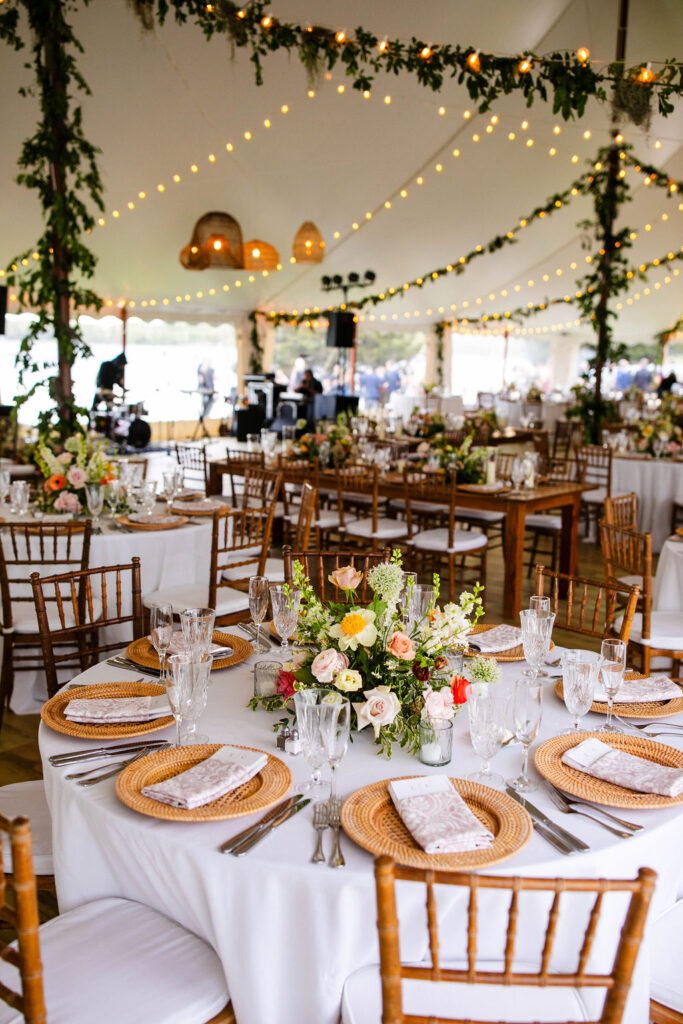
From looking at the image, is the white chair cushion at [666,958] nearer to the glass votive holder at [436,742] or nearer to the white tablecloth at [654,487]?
the glass votive holder at [436,742]

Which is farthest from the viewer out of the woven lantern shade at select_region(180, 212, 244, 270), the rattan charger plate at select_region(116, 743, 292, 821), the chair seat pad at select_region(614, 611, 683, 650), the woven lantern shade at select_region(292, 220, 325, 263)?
the woven lantern shade at select_region(292, 220, 325, 263)

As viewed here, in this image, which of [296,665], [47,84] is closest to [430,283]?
[47,84]

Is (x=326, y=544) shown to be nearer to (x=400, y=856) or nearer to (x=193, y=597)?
(x=193, y=597)

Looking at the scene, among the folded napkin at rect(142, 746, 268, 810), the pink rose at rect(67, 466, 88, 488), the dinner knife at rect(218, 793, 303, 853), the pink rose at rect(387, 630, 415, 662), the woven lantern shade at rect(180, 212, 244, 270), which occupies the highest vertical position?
the woven lantern shade at rect(180, 212, 244, 270)

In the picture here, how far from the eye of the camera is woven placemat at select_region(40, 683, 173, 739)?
2.02 meters

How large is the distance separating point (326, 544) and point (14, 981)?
5312 millimetres

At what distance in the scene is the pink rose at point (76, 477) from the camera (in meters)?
4.60

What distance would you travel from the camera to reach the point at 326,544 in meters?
6.90

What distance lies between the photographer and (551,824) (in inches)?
65.9

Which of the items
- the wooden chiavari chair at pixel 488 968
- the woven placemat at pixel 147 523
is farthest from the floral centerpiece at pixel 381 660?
the woven placemat at pixel 147 523

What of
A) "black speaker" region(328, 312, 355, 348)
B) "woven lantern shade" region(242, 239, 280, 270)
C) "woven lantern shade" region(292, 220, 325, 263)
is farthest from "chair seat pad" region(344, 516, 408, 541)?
"black speaker" region(328, 312, 355, 348)

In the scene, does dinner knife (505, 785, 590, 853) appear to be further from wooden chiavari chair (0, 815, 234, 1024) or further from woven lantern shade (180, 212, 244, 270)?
woven lantern shade (180, 212, 244, 270)

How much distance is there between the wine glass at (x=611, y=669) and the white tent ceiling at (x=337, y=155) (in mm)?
6012

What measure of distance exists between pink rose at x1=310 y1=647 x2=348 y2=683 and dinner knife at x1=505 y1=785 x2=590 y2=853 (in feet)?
1.41
